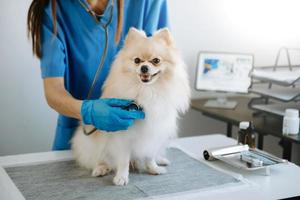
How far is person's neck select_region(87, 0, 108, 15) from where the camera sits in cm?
160

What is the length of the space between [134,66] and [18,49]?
1.21 m

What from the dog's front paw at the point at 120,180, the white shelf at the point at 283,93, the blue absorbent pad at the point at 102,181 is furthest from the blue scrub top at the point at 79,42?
the white shelf at the point at 283,93

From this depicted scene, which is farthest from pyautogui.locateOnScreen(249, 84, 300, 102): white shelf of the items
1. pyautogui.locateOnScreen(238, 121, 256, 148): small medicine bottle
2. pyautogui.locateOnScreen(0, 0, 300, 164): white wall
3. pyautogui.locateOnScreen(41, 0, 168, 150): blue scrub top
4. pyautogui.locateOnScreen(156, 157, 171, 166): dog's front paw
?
pyautogui.locateOnScreen(156, 157, 171, 166): dog's front paw

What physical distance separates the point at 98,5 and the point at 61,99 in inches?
15.2

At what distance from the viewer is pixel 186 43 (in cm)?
279

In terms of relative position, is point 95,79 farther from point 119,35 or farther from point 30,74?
point 30,74

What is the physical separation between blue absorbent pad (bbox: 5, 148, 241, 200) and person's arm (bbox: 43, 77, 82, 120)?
0.56 feet

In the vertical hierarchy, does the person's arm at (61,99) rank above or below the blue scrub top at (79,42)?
below

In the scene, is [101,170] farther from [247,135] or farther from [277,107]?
[277,107]

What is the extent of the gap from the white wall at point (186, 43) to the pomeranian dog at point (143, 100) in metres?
1.09

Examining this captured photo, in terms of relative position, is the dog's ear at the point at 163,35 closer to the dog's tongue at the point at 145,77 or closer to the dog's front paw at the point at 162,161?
the dog's tongue at the point at 145,77

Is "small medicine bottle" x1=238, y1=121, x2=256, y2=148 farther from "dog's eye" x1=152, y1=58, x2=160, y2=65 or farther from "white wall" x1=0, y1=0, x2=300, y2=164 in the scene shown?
"white wall" x1=0, y1=0, x2=300, y2=164

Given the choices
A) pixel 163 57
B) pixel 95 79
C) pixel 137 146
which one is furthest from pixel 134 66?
pixel 95 79

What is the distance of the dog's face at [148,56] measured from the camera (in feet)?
4.24
